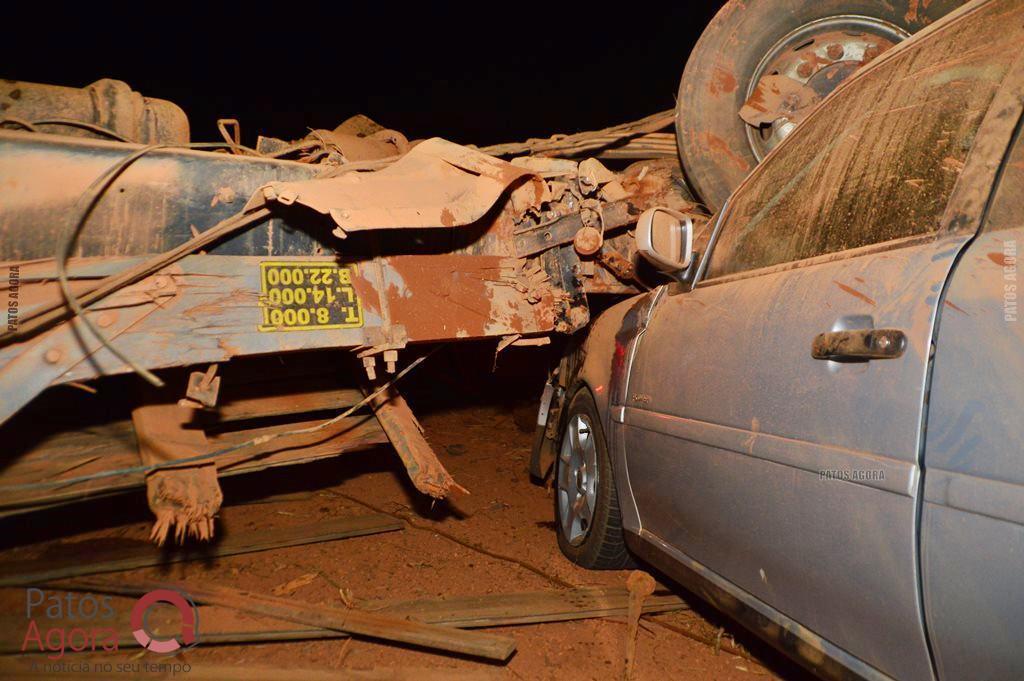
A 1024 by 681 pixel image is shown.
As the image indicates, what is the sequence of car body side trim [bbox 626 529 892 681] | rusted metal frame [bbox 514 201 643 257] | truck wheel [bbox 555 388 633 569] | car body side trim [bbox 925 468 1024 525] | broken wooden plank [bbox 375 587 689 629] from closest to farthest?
car body side trim [bbox 925 468 1024 525]
car body side trim [bbox 626 529 892 681]
broken wooden plank [bbox 375 587 689 629]
truck wheel [bbox 555 388 633 569]
rusted metal frame [bbox 514 201 643 257]

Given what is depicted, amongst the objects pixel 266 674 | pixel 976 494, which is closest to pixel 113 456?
pixel 266 674

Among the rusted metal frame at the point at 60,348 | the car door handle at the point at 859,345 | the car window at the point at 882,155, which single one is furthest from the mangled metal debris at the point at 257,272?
the car door handle at the point at 859,345

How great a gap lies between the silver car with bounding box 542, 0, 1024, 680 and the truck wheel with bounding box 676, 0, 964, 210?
106 cm

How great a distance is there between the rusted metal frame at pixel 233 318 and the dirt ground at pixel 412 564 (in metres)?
1.08

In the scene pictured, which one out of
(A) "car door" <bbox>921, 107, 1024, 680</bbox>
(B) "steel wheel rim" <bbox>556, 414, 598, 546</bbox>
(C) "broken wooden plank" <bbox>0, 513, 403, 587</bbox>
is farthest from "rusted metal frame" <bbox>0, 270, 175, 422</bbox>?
(A) "car door" <bbox>921, 107, 1024, 680</bbox>

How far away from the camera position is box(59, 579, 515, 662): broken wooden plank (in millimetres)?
2146

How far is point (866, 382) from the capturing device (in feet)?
4.07

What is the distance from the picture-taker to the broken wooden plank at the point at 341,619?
2146 mm

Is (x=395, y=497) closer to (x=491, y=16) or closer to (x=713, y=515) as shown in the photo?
(x=713, y=515)

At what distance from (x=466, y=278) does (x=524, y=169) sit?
604mm

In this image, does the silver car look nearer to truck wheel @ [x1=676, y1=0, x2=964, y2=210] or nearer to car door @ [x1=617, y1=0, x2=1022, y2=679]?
car door @ [x1=617, y1=0, x2=1022, y2=679]

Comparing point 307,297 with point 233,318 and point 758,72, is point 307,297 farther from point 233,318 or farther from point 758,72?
point 758,72

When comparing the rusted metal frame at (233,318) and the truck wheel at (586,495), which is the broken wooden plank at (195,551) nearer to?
the truck wheel at (586,495)

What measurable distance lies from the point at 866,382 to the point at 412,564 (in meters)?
2.28
